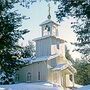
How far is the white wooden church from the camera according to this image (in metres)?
45.4

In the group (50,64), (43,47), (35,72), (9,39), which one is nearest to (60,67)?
(50,64)

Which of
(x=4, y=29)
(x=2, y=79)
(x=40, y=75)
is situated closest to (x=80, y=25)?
(x=4, y=29)

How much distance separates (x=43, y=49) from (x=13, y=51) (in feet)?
85.4

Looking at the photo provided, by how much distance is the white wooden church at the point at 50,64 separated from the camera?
4541 cm

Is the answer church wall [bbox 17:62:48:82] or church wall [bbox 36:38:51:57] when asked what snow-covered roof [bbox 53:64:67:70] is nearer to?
church wall [bbox 17:62:48:82]

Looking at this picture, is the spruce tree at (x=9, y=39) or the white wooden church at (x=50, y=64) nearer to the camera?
the spruce tree at (x=9, y=39)

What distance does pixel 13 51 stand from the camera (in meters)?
22.2

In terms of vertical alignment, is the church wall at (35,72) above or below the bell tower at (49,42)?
below

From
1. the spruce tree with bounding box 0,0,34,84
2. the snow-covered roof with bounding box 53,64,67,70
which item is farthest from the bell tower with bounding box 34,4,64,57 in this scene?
the spruce tree with bounding box 0,0,34,84

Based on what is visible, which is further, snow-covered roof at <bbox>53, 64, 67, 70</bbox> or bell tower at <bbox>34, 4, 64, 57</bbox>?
bell tower at <bbox>34, 4, 64, 57</bbox>

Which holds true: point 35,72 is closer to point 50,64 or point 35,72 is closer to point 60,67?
point 50,64

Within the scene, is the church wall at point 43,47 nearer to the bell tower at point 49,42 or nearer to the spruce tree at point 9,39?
the bell tower at point 49,42

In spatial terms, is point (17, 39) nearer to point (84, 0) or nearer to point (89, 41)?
point (89, 41)

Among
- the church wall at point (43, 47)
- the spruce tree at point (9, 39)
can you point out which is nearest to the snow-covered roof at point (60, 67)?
the church wall at point (43, 47)
